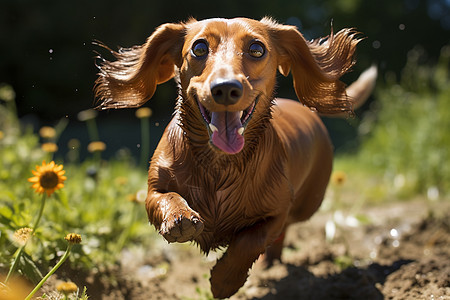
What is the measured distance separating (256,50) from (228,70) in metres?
0.25

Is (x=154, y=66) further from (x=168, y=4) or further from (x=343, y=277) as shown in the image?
(x=168, y=4)

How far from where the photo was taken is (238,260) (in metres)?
2.26

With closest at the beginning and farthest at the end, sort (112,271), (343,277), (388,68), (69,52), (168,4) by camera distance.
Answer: (343,277), (112,271), (168,4), (69,52), (388,68)

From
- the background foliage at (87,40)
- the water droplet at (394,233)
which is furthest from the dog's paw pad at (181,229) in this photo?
the background foliage at (87,40)

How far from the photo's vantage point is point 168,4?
786 cm

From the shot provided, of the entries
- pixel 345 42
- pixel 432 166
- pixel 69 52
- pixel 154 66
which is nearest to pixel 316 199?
pixel 345 42

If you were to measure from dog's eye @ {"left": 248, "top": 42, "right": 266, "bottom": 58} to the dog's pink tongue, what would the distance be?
0.28 meters

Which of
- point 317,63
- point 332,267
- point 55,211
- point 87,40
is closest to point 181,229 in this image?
point 317,63

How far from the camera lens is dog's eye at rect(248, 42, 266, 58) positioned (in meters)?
2.13

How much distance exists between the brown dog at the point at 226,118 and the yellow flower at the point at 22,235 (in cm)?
51

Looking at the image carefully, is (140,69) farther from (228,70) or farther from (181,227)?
(181,227)

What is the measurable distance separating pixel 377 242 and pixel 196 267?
1.35 m

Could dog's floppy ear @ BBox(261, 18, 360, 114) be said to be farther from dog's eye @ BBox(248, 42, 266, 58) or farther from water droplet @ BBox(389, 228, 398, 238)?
water droplet @ BBox(389, 228, 398, 238)

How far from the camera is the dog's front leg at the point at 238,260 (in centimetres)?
226
